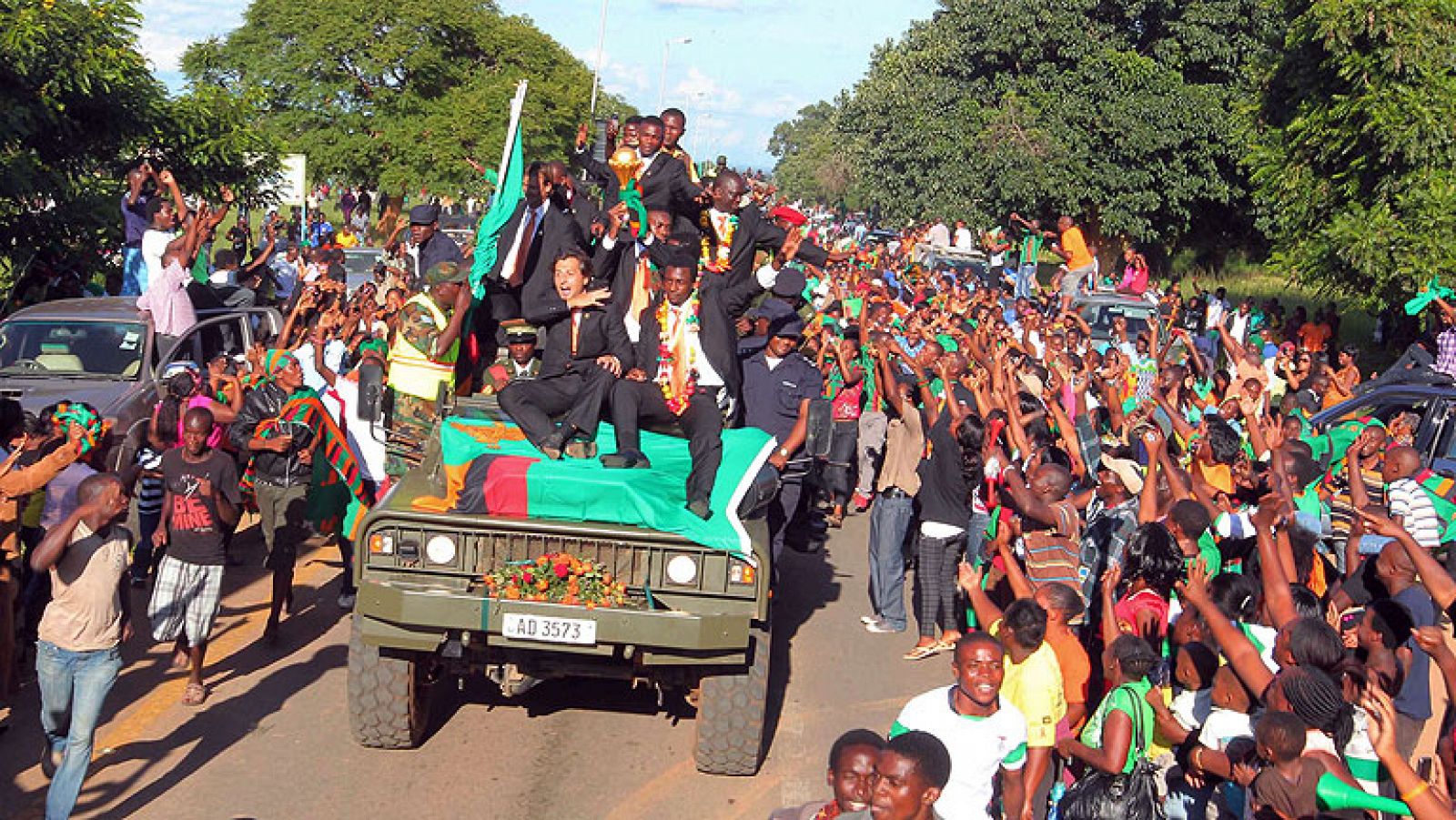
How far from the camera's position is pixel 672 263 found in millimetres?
9531

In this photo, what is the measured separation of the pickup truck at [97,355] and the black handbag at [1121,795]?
827 centimetres

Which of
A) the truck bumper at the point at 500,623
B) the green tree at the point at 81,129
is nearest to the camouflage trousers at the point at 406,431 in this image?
the truck bumper at the point at 500,623

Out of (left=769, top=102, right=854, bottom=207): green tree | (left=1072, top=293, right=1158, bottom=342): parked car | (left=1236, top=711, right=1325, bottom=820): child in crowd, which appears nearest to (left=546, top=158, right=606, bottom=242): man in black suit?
(left=1236, top=711, right=1325, bottom=820): child in crowd

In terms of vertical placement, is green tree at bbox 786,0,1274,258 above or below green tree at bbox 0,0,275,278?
above

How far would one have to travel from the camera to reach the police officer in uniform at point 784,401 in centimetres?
974

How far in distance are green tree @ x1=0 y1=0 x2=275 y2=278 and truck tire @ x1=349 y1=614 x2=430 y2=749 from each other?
998cm

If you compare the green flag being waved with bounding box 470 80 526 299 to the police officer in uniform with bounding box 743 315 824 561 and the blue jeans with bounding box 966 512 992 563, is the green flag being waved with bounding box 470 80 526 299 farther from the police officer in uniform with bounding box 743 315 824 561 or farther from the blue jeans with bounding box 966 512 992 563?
the blue jeans with bounding box 966 512 992 563

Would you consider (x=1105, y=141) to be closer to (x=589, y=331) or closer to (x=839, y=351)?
(x=839, y=351)

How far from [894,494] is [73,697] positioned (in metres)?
5.92

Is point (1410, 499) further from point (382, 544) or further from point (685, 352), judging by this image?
point (382, 544)

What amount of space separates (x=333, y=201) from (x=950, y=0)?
3174 cm

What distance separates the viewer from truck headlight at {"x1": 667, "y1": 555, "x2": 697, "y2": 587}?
305 inches

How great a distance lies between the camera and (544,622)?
7.46m

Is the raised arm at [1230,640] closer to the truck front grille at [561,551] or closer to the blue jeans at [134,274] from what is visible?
the truck front grille at [561,551]
